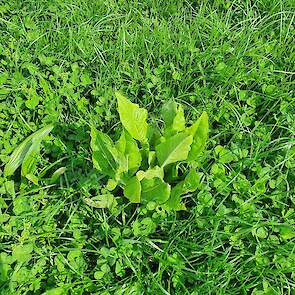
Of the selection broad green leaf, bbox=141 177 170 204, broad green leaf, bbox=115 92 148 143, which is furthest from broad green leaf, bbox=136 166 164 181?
broad green leaf, bbox=115 92 148 143

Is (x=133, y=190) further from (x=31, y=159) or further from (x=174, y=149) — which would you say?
(x=31, y=159)

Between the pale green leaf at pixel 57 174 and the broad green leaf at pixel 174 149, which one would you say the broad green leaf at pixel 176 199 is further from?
the pale green leaf at pixel 57 174

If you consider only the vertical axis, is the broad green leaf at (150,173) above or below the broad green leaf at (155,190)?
above

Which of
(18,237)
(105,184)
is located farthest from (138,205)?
(18,237)

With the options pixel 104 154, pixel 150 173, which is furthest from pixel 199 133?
pixel 104 154

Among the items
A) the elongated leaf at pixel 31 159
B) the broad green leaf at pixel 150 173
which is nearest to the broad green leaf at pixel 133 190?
the broad green leaf at pixel 150 173

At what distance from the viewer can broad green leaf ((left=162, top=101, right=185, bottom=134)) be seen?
2033mm

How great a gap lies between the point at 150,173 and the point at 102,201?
0.22m

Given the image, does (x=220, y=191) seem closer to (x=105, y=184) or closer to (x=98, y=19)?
(x=105, y=184)

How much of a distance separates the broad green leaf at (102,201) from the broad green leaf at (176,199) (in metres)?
0.22

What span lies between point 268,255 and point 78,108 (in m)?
1.04

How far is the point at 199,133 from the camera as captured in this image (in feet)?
6.53

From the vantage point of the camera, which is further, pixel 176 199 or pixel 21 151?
pixel 21 151

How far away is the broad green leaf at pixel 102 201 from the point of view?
197 centimetres
